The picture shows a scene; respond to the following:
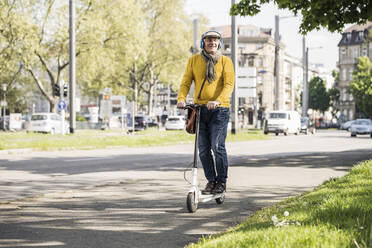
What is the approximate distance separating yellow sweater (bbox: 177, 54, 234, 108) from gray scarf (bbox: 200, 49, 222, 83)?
0.13 ft

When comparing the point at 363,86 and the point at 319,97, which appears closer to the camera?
the point at 363,86

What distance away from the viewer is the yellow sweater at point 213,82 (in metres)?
6.42

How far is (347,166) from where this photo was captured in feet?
40.6

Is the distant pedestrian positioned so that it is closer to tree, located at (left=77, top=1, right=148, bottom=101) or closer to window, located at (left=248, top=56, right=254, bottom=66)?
tree, located at (left=77, top=1, right=148, bottom=101)

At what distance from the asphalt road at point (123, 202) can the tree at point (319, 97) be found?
337 ft

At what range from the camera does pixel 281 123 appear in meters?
44.0

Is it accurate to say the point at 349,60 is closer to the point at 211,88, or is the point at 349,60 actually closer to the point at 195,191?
the point at 211,88

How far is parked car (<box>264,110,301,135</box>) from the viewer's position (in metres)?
43.8

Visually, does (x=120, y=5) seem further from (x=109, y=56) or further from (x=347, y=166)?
(x=347, y=166)

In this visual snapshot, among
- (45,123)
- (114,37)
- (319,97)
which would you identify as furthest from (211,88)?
(319,97)

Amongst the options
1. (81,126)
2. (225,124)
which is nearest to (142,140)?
(225,124)

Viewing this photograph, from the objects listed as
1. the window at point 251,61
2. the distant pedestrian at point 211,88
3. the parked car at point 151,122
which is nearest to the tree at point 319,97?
the window at point 251,61

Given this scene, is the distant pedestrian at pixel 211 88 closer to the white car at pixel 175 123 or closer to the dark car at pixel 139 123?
the dark car at pixel 139 123

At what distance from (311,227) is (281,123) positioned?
40.3 metres
